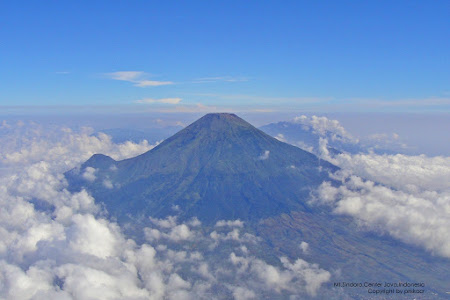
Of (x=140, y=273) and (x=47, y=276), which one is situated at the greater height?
(x=47, y=276)

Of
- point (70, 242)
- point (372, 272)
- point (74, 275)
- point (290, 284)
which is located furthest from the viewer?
point (372, 272)

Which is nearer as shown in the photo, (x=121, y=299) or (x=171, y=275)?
(x=121, y=299)

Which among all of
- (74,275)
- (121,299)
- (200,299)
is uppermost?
(74,275)

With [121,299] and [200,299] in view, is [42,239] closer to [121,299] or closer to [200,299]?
[121,299]

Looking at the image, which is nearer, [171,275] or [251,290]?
[251,290]

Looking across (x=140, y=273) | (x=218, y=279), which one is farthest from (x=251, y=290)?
(x=140, y=273)

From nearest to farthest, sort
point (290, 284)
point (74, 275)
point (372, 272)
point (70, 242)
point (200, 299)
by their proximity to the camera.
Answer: point (74, 275), point (70, 242), point (200, 299), point (290, 284), point (372, 272)

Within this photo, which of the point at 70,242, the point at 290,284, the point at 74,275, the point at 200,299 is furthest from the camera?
the point at 290,284

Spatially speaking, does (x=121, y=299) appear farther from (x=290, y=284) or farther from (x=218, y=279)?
(x=290, y=284)

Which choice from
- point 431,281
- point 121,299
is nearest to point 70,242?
point 121,299
